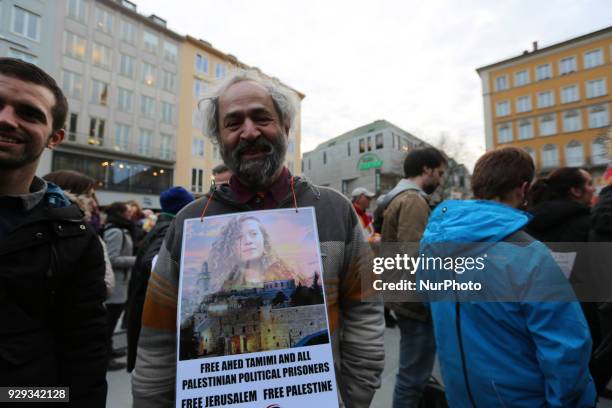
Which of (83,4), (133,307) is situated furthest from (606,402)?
(83,4)

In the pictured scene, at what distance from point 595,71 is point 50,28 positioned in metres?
43.0

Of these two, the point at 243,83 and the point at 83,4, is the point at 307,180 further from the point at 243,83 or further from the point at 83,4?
the point at 83,4

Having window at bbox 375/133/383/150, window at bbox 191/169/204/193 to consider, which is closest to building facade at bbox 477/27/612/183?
window at bbox 375/133/383/150

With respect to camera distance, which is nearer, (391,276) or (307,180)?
(307,180)

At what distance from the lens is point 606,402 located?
2.88m

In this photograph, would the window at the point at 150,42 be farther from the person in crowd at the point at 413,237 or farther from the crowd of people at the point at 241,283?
the crowd of people at the point at 241,283

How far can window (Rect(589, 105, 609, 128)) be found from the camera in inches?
1116

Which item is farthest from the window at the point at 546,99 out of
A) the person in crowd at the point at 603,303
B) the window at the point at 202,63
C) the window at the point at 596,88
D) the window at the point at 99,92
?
the window at the point at 99,92

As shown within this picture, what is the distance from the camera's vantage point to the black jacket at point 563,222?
2.48m

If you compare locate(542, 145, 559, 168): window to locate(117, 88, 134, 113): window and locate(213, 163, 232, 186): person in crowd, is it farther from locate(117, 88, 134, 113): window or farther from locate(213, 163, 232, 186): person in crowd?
locate(117, 88, 134, 113): window

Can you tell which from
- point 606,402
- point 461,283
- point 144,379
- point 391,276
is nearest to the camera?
point 144,379

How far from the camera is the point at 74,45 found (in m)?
21.6

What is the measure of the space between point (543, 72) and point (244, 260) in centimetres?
4152

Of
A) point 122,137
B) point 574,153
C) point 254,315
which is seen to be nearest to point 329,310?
point 254,315
